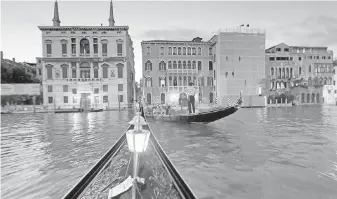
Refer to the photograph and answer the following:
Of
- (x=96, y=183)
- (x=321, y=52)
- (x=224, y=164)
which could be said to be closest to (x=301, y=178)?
(x=224, y=164)

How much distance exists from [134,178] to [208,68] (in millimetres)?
28726

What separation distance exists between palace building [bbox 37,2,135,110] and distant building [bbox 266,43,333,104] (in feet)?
74.2

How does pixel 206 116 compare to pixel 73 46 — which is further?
pixel 73 46

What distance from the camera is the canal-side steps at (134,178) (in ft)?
6.26

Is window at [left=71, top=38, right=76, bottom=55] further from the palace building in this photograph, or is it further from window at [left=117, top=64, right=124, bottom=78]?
window at [left=117, top=64, right=124, bottom=78]

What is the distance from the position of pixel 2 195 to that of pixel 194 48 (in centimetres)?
2808

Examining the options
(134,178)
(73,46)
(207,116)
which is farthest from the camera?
(73,46)

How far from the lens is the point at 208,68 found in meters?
29.5

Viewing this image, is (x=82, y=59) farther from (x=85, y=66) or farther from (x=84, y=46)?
(x=84, y=46)

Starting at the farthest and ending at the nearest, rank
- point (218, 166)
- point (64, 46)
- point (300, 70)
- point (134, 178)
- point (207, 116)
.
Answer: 1. point (300, 70)
2. point (64, 46)
3. point (207, 116)
4. point (218, 166)
5. point (134, 178)

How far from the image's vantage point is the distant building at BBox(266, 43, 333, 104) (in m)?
31.4

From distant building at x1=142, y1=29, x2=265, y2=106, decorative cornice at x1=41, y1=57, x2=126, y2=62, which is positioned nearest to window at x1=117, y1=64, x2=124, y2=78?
decorative cornice at x1=41, y1=57, x2=126, y2=62

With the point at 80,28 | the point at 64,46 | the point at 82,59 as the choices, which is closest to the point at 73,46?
the point at 64,46

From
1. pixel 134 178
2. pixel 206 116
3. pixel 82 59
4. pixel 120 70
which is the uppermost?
pixel 82 59
